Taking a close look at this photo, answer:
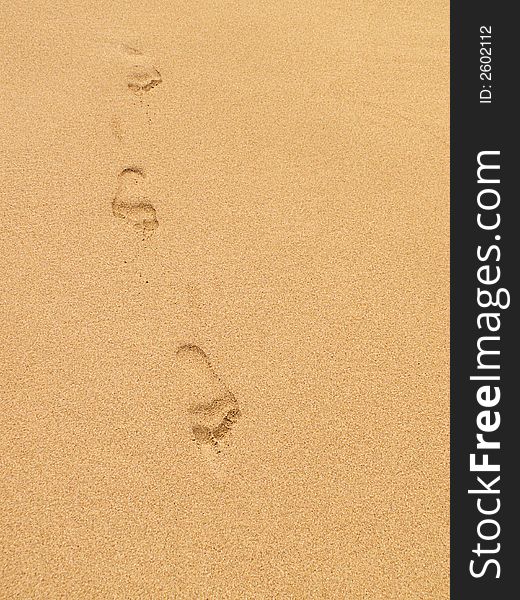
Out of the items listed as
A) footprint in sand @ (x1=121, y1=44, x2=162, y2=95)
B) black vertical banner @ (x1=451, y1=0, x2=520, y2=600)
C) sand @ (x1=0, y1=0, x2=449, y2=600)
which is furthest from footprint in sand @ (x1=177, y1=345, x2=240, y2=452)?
footprint in sand @ (x1=121, y1=44, x2=162, y2=95)

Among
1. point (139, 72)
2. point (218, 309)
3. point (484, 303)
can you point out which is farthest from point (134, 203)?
point (484, 303)

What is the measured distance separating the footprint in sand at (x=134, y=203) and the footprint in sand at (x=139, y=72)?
1.71 ft

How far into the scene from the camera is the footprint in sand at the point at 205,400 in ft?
5.58

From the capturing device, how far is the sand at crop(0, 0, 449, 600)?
156cm

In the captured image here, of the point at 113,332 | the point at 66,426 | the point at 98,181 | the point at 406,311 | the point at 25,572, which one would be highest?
the point at 98,181

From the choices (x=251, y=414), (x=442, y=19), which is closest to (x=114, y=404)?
(x=251, y=414)

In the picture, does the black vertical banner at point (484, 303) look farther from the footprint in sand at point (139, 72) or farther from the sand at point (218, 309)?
the footprint in sand at point (139, 72)

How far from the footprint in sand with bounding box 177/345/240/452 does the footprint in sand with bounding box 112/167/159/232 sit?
0.56 metres

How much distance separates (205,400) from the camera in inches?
68.9

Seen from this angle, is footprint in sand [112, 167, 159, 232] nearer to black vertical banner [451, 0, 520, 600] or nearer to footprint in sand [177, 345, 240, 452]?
footprint in sand [177, 345, 240, 452]

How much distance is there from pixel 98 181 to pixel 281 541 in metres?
1.48

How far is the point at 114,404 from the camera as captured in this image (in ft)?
5.63

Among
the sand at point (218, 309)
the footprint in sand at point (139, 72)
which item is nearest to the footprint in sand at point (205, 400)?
the sand at point (218, 309)

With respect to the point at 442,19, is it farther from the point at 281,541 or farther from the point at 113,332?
the point at 281,541
